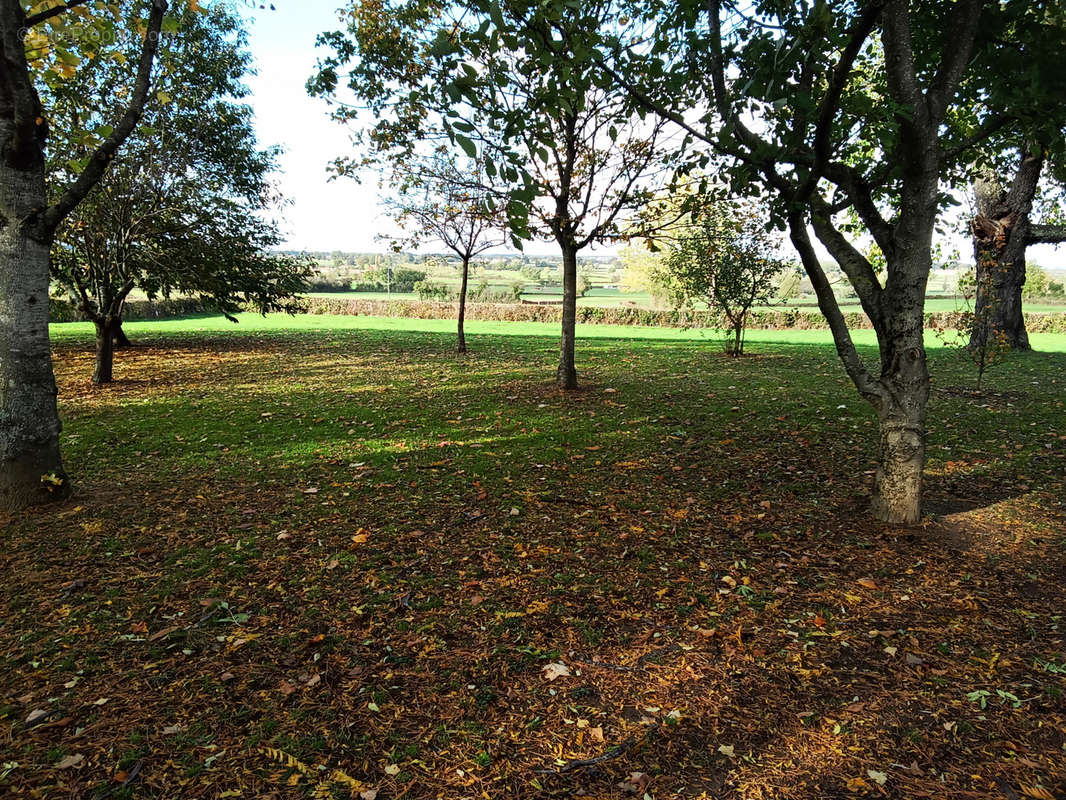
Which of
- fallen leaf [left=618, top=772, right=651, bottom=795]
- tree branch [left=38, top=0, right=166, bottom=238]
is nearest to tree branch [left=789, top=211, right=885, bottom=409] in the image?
fallen leaf [left=618, top=772, right=651, bottom=795]

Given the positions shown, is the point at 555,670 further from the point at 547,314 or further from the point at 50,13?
the point at 547,314

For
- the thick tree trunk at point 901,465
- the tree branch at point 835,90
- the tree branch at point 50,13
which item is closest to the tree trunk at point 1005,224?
the thick tree trunk at point 901,465

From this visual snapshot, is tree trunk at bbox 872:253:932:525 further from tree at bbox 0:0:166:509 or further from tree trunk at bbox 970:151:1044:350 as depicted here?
tree trunk at bbox 970:151:1044:350

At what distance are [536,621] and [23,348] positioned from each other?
493cm

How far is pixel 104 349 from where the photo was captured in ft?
40.0

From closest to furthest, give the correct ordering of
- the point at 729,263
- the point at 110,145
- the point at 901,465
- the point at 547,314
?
the point at 901,465, the point at 110,145, the point at 729,263, the point at 547,314

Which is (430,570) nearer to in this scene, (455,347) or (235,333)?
A: (455,347)

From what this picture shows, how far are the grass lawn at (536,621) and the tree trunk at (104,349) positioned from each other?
5.46 meters

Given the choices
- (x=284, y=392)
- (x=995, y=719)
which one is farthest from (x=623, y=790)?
(x=284, y=392)

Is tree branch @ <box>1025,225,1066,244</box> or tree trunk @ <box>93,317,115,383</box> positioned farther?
tree branch @ <box>1025,225,1066,244</box>

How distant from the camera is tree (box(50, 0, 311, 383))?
39.5ft

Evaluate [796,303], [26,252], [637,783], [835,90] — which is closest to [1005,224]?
[835,90]

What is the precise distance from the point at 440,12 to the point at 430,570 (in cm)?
947

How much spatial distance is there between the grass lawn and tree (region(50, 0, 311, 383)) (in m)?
6.84
